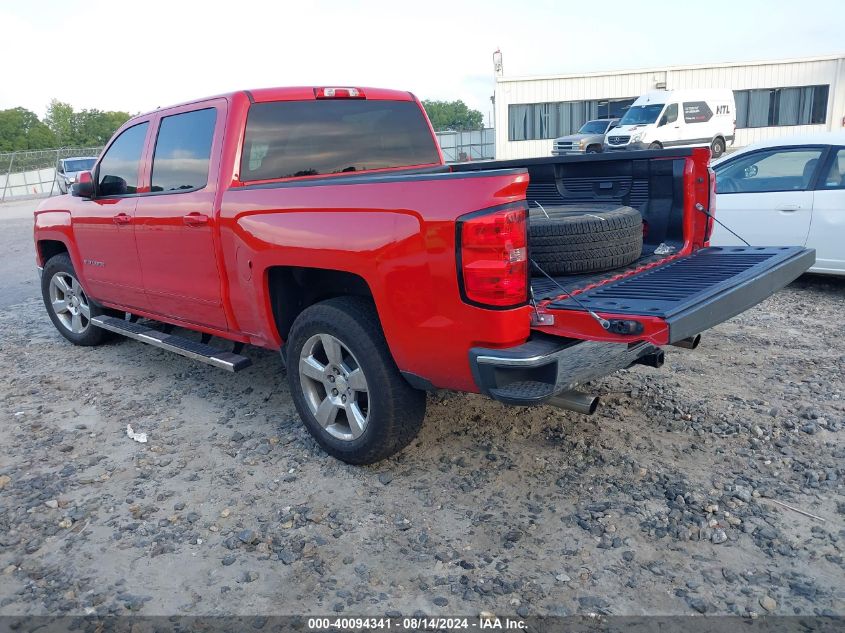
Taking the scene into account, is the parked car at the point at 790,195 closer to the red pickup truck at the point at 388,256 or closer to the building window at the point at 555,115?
the red pickup truck at the point at 388,256

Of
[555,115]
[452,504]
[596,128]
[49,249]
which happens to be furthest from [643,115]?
[452,504]

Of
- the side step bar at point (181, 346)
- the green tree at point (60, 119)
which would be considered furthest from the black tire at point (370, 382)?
the green tree at point (60, 119)

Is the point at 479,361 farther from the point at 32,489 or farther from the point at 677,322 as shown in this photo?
the point at 32,489

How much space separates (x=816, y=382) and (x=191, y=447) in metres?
3.92

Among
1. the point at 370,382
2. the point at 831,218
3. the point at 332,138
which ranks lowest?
the point at 370,382

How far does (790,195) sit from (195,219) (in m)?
5.42

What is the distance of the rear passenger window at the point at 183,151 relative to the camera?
4.26 m

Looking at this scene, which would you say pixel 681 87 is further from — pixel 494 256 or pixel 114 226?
pixel 494 256

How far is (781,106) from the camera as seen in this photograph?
31.1 meters

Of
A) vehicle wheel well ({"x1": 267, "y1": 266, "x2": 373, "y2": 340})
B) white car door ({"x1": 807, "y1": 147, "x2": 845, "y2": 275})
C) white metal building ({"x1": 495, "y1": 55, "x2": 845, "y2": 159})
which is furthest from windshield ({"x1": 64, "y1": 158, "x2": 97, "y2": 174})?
white car door ({"x1": 807, "y1": 147, "x2": 845, "y2": 275})

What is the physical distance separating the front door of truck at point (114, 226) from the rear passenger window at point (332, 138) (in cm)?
122

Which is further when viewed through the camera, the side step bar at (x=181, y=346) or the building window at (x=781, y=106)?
the building window at (x=781, y=106)

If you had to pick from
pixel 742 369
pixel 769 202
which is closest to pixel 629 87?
pixel 769 202

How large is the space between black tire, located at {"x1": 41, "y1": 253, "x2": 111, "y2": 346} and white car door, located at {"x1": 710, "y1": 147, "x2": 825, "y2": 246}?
596 centimetres
